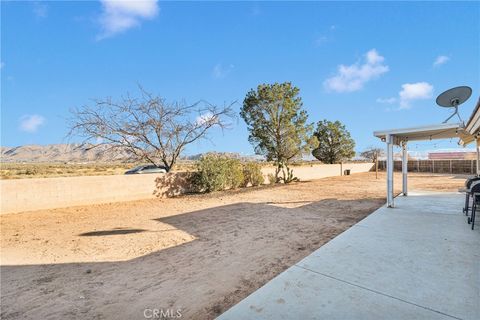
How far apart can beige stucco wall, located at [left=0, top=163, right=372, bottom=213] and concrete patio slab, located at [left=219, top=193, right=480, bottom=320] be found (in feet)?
27.6

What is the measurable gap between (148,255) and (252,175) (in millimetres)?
10784

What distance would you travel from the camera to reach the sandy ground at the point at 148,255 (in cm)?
281

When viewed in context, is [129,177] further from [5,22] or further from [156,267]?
[156,267]

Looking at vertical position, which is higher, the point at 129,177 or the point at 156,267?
the point at 129,177

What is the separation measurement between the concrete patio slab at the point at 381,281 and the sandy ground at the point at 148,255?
1.55 feet

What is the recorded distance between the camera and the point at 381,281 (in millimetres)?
2781

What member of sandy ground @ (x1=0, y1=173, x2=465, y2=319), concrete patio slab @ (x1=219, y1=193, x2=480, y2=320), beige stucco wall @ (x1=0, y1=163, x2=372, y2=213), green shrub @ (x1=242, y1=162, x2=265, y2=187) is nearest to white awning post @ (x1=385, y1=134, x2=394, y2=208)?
sandy ground @ (x1=0, y1=173, x2=465, y2=319)

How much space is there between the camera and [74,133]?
10180 mm

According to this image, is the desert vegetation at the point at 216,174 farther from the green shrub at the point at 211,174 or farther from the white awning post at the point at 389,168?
the white awning post at the point at 389,168

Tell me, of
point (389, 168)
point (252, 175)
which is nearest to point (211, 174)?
point (252, 175)

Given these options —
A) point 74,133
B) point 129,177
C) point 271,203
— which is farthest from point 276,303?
point 74,133

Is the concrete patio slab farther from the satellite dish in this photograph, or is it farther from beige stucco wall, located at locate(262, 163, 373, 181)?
beige stucco wall, located at locate(262, 163, 373, 181)

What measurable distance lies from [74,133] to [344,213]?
35.3 feet

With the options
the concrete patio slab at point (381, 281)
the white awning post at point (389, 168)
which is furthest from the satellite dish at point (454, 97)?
the concrete patio slab at point (381, 281)
